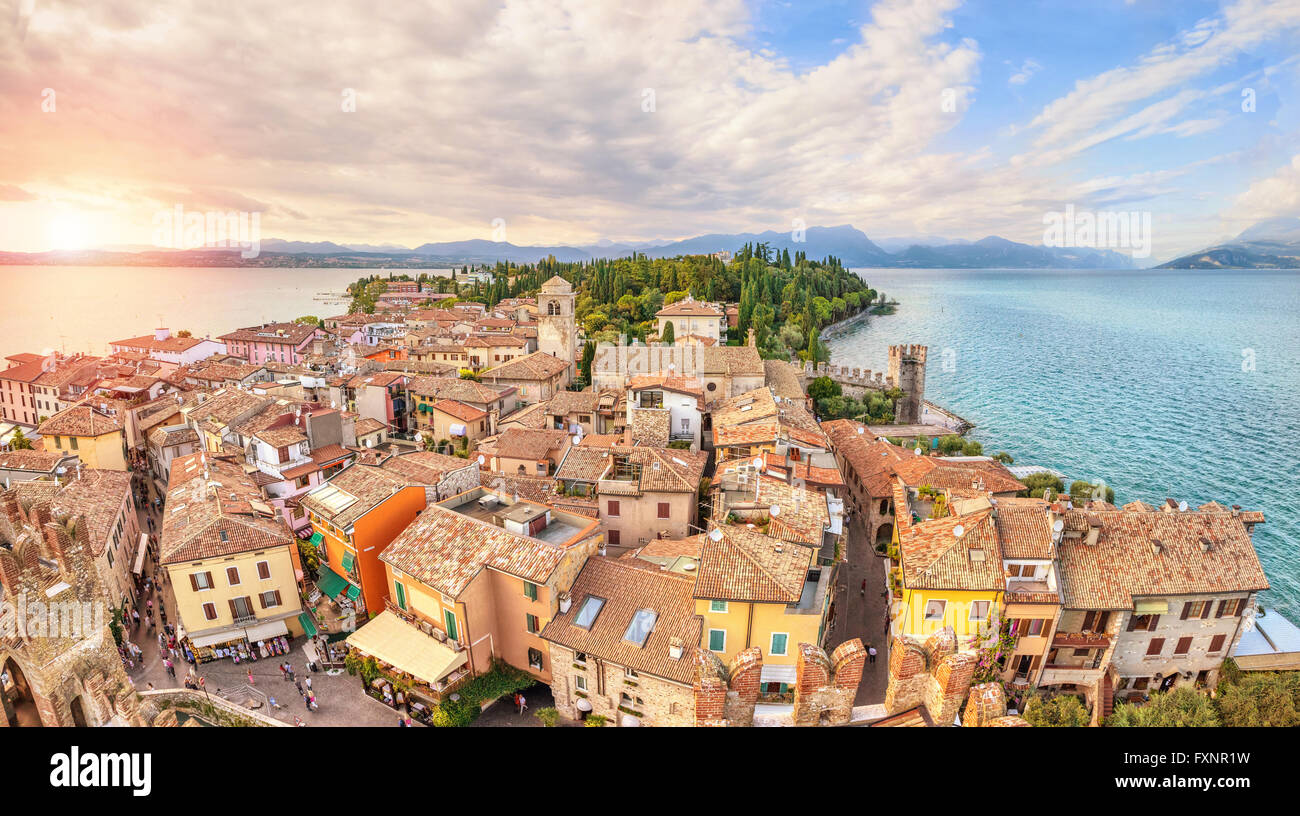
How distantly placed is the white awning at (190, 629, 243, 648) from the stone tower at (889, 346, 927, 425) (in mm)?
40915

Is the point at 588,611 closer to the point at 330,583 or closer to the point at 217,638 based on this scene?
the point at 330,583

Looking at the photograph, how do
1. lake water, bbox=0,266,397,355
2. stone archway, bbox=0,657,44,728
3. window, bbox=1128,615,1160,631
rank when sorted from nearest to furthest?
1. stone archway, bbox=0,657,44,728
2. window, bbox=1128,615,1160,631
3. lake water, bbox=0,266,397,355

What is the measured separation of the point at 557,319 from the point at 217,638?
32.9 metres

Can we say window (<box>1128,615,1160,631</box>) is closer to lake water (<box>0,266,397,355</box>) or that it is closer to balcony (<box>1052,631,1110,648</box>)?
balcony (<box>1052,631,1110,648</box>)

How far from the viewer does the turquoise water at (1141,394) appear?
3481cm

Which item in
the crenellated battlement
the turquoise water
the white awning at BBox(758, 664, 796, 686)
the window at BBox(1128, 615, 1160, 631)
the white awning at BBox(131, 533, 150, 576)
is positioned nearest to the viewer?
the white awning at BBox(758, 664, 796, 686)

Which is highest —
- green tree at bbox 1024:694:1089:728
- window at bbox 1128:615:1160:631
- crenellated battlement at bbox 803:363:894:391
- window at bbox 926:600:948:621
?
crenellated battlement at bbox 803:363:894:391

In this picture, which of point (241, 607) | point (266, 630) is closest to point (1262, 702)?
point (266, 630)

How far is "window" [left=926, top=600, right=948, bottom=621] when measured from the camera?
15305mm

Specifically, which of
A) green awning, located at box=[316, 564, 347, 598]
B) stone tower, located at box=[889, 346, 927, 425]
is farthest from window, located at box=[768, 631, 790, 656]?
stone tower, located at box=[889, 346, 927, 425]

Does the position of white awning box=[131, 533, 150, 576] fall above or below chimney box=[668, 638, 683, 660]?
below

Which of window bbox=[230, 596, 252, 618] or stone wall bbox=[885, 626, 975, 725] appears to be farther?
window bbox=[230, 596, 252, 618]

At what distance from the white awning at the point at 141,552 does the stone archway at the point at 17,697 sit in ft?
51.2
